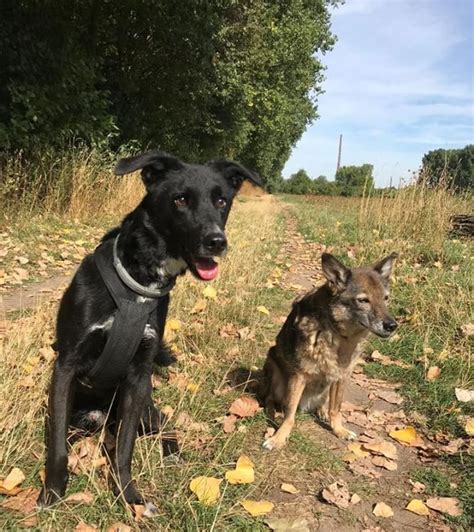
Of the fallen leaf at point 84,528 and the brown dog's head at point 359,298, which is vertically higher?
the brown dog's head at point 359,298

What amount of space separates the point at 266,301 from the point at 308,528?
3.60 metres

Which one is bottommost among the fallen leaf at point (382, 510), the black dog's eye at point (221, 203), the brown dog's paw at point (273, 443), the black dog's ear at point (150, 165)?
the fallen leaf at point (382, 510)

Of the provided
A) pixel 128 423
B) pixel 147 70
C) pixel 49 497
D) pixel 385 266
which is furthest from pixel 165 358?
pixel 147 70

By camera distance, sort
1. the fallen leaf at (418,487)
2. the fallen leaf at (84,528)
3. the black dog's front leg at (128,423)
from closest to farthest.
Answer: the fallen leaf at (84,528) < the black dog's front leg at (128,423) < the fallen leaf at (418,487)

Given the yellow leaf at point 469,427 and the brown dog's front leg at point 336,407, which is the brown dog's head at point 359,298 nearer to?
the brown dog's front leg at point 336,407

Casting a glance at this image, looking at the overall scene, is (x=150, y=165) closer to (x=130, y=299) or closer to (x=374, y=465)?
(x=130, y=299)

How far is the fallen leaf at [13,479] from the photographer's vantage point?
225 cm

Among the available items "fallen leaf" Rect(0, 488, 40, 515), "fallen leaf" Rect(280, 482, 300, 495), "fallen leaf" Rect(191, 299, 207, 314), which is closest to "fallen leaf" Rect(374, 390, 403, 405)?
"fallen leaf" Rect(280, 482, 300, 495)

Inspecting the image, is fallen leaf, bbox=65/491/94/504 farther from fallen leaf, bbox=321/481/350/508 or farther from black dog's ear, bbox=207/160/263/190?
black dog's ear, bbox=207/160/263/190

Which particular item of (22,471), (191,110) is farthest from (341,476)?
(191,110)

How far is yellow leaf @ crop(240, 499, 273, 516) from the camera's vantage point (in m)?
2.35

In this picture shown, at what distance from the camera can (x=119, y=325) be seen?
7.81ft

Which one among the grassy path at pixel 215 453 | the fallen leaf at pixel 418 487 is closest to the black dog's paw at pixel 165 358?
the grassy path at pixel 215 453

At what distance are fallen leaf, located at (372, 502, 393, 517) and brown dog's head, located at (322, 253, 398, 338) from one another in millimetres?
1142
